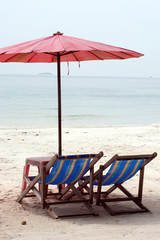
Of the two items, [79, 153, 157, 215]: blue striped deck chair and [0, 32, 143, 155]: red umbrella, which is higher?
[0, 32, 143, 155]: red umbrella

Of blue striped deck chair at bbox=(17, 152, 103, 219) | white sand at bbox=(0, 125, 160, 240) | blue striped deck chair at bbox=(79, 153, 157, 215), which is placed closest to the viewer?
white sand at bbox=(0, 125, 160, 240)

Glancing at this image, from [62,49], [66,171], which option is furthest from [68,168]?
[62,49]

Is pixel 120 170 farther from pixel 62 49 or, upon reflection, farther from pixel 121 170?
pixel 62 49

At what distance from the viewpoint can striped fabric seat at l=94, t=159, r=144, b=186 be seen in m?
4.39

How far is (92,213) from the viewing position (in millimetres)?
4434

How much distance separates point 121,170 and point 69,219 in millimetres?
756

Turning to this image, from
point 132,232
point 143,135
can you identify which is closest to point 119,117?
point 143,135

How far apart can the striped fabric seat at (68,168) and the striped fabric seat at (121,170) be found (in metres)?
0.28

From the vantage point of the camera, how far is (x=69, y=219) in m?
4.33

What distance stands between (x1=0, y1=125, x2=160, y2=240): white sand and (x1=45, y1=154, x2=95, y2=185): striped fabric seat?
42 centimetres

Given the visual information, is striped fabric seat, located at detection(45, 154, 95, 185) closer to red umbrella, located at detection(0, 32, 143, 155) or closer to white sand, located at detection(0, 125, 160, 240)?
white sand, located at detection(0, 125, 160, 240)

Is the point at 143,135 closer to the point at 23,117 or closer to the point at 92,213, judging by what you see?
the point at 92,213

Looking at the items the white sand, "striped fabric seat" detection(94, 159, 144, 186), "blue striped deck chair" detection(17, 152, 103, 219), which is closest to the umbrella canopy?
"blue striped deck chair" detection(17, 152, 103, 219)

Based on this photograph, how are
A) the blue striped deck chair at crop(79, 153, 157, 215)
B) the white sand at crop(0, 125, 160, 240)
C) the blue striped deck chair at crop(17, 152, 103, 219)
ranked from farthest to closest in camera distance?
the blue striped deck chair at crop(79, 153, 157, 215)
the blue striped deck chair at crop(17, 152, 103, 219)
the white sand at crop(0, 125, 160, 240)
